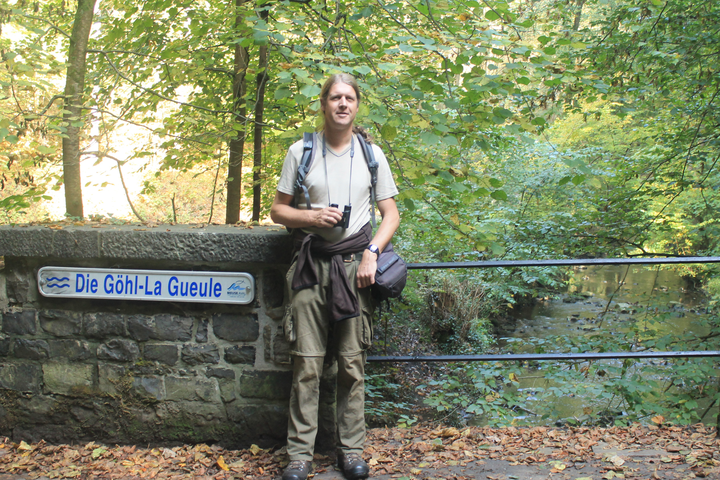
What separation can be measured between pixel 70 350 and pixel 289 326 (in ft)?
3.97

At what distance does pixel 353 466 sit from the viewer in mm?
2289

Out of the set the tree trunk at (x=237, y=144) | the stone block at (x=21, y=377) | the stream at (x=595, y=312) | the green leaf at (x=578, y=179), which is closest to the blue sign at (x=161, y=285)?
the stone block at (x=21, y=377)

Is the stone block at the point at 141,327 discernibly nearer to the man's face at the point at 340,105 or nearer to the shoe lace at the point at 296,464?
the shoe lace at the point at 296,464

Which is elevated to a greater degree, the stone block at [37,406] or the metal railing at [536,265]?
the metal railing at [536,265]

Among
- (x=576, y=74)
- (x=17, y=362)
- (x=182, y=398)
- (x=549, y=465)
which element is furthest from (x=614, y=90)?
(x=17, y=362)

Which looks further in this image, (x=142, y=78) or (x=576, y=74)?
(x=142, y=78)

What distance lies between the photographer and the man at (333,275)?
7.32 ft

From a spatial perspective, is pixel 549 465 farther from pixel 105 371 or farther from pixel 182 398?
pixel 105 371

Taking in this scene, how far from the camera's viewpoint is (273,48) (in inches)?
146

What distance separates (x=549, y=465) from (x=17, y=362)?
105 inches

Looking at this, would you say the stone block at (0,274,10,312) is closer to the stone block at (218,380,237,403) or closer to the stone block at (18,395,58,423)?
the stone block at (18,395,58,423)

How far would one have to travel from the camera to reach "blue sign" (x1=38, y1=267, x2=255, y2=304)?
2510 millimetres

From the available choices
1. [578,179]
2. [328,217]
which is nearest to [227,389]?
[328,217]

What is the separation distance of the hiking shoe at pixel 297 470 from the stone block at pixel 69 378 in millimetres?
1144
